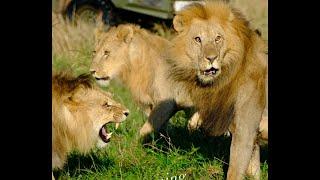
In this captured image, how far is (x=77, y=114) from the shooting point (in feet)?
12.2

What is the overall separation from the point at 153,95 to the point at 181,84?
3.33 feet

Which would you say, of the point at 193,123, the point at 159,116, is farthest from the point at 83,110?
the point at 193,123

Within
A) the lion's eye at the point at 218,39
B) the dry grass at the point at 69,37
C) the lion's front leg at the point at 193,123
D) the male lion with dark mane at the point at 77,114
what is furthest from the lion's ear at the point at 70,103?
the dry grass at the point at 69,37

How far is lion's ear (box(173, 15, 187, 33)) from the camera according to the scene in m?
Result: 4.00

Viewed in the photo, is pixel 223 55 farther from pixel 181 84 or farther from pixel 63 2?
pixel 63 2

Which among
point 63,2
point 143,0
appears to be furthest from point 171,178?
point 63,2

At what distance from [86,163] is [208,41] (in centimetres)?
115

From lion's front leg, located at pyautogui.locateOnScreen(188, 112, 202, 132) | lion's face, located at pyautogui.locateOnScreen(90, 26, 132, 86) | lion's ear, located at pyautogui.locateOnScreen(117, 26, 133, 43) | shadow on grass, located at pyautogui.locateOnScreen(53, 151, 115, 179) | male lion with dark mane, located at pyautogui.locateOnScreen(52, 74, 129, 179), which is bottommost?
shadow on grass, located at pyautogui.locateOnScreen(53, 151, 115, 179)

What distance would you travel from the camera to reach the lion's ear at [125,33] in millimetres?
5156

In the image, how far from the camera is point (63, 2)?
8695 mm

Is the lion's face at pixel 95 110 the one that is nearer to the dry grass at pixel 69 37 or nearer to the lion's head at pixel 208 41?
the lion's head at pixel 208 41

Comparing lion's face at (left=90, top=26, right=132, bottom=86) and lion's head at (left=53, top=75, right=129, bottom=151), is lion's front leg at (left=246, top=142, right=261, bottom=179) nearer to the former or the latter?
lion's head at (left=53, top=75, right=129, bottom=151)

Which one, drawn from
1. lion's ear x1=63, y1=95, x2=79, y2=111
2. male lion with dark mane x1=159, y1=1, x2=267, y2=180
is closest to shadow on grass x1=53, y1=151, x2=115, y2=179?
lion's ear x1=63, y1=95, x2=79, y2=111
